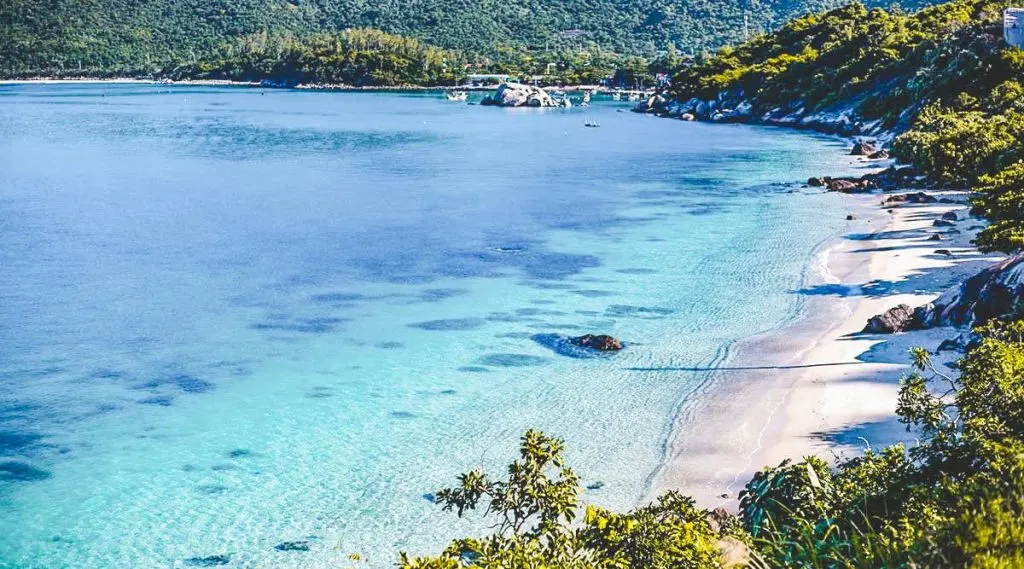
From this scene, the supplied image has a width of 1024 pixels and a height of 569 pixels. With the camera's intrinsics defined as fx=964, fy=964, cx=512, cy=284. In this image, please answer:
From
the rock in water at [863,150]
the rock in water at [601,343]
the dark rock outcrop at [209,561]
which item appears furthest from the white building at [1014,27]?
the dark rock outcrop at [209,561]

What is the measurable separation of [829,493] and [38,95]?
217 meters

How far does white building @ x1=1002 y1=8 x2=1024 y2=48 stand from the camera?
7619 centimetres

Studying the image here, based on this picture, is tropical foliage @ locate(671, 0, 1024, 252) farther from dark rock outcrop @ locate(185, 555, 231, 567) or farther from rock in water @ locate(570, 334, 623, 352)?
dark rock outcrop @ locate(185, 555, 231, 567)

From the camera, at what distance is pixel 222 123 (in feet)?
411

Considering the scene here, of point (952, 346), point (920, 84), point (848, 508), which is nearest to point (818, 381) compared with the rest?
point (952, 346)

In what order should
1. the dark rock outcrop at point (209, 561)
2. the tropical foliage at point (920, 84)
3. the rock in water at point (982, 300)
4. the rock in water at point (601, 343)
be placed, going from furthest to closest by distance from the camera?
the tropical foliage at point (920, 84) < the rock in water at point (601, 343) < the rock in water at point (982, 300) < the dark rock outcrop at point (209, 561)

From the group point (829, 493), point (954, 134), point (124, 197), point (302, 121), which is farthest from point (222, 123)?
point (829, 493)

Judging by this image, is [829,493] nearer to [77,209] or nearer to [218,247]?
[218,247]

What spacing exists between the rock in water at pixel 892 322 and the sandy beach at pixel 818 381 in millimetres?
439

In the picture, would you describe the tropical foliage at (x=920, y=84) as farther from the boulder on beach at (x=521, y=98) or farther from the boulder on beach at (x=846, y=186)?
the boulder on beach at (x=521, y=98)

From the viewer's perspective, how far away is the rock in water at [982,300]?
24078 mm

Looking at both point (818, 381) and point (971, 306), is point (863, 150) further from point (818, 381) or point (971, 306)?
point (818, 381)

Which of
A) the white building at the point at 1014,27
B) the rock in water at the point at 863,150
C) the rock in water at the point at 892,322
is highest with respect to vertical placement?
the white building at the point at 1014,27

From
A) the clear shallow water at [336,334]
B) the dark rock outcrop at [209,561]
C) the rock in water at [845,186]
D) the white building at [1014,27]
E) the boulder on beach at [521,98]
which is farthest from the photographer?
the boulder on beach at [521,98]
